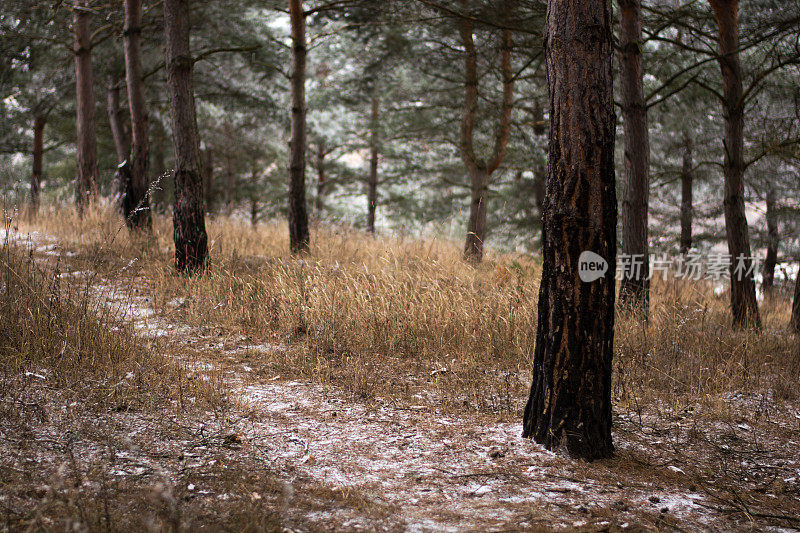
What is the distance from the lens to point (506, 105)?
32.4ft

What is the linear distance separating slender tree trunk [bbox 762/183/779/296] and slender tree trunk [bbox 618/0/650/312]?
270 inches

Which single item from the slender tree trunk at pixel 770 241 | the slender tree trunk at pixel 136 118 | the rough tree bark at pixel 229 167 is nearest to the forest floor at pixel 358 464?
the slender tree trunk at pixel 136 118

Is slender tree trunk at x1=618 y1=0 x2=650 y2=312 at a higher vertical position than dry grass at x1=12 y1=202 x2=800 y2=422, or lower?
higher

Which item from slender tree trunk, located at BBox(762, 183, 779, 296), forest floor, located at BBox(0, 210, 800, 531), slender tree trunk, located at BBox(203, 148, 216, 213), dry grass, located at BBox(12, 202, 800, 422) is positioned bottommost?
forest floor, located at BBox(0, 210, 800, 531)

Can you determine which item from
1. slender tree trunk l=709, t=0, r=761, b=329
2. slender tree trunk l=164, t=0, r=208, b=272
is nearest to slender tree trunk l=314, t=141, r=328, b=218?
slender tree trunk l=164, t=0, r=208, b=272

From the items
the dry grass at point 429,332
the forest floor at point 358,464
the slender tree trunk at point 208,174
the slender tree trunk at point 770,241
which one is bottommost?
the forest floor at point 358,464

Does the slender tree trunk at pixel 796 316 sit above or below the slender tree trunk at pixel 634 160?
below

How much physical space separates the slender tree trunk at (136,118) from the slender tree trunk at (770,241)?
12502 millimetres

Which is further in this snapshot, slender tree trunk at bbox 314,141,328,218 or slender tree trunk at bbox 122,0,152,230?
slender tree trunk at bbox 314,141,328,218

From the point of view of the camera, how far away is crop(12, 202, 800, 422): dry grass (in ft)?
15.6

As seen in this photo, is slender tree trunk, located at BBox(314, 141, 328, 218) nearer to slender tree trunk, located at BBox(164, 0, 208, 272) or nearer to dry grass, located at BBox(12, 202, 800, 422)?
slender tree trunk, located at BBox(164, 0, 208, 272)

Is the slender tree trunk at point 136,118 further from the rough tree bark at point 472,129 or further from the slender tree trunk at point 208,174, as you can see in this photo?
the slender tree trunk at point 208,174

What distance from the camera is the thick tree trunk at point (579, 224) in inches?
131

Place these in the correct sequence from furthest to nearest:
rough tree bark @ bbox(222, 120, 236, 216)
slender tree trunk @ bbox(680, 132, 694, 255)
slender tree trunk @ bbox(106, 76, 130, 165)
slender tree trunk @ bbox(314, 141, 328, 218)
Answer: slender tree trunk @ bbox(314, 141, 328, 218) → rough tree bark @ bbox(222, 120, 236, 216) → slender tree trunk @ bbox(680, 132, 694, 255) → slender tree trunk @ bbox(106, 76, 130, 165)
